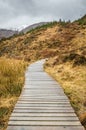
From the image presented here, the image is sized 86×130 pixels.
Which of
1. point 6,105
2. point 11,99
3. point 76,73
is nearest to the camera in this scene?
point 6,105

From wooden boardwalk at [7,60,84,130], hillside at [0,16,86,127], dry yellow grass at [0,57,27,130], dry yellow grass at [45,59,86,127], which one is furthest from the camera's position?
hillside at [0,16,86,127]

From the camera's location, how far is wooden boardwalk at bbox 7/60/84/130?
5.83 m

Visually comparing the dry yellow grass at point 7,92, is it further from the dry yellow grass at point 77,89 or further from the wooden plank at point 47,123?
the dry yellow grass at point 77,89

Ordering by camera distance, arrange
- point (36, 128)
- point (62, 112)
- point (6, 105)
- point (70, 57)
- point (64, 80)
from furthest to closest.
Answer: point (70, 57) < point (64, 80) < point (6, 105) < point (62, 112) < point (36, 128)

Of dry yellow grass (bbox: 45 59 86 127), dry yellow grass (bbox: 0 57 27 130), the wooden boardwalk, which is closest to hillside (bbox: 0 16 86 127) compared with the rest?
dry yellow grass (bbox: 45 59 86 127)

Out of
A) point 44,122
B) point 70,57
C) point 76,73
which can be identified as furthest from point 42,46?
point 44,122

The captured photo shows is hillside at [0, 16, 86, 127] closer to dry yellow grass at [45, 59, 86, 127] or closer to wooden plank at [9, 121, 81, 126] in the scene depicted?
dry yellow grass at [45, 59, 86, 127]

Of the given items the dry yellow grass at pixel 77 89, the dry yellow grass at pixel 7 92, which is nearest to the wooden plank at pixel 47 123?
the dry yellow grass at pixel 77 89

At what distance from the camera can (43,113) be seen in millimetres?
6746

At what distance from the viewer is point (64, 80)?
43.0 ft

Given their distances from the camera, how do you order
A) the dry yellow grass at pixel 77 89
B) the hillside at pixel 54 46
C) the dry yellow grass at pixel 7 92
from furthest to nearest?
1. the hillside at pixel 54 46
2. the dry yellow grass at pixel 77 89
3. the dry yellow grass at pixel 7 92

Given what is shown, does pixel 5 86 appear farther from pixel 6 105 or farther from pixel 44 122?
pixel 44 122

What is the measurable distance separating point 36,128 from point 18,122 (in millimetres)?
520

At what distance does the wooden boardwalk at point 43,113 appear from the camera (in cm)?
583
